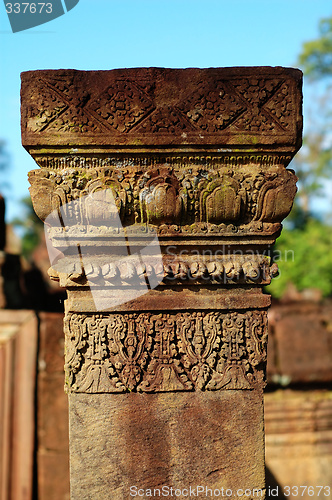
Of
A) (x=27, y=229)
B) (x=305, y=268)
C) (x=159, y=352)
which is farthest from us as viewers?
(x=27, y=229)

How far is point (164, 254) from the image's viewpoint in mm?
1580

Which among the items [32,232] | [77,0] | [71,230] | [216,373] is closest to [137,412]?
[216,373]

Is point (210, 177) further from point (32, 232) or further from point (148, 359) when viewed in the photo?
point (32, 232)

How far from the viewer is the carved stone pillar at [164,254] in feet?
4.90

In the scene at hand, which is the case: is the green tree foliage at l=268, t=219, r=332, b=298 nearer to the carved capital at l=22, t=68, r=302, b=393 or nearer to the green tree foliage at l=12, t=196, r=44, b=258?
the carved capital at l=22, t=68, r=302, b=393

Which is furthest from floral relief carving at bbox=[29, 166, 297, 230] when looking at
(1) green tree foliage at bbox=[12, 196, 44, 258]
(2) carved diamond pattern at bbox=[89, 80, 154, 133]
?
(1) green tree foliage at bbox=[12, 196, 44, 258]

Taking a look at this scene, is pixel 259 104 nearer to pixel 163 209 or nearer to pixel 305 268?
pixel 163 209

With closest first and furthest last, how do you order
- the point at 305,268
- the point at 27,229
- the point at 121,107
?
the point at 121,107 < the point at 305,268 < the point at 27,229

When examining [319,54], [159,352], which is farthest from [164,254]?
[319,54]

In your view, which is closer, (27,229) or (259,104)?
(259,104)

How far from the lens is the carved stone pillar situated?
149 cm

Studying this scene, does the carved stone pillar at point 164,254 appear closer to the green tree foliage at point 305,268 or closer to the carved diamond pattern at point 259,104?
the carved diamond pattern at point 259,104

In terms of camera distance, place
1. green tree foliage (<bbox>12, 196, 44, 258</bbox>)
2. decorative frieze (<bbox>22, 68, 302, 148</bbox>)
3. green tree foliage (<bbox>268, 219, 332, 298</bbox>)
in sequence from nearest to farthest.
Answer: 1. decorative frieze (<bbox>22, 68, 302, 148</bbox>)
2. green tree foliage (<bbox>268, 219, 332, 298</bbox>)
3. green tree foliage (<bbox>12, 196, 44, 258</bbox>)

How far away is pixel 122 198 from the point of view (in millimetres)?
1490
